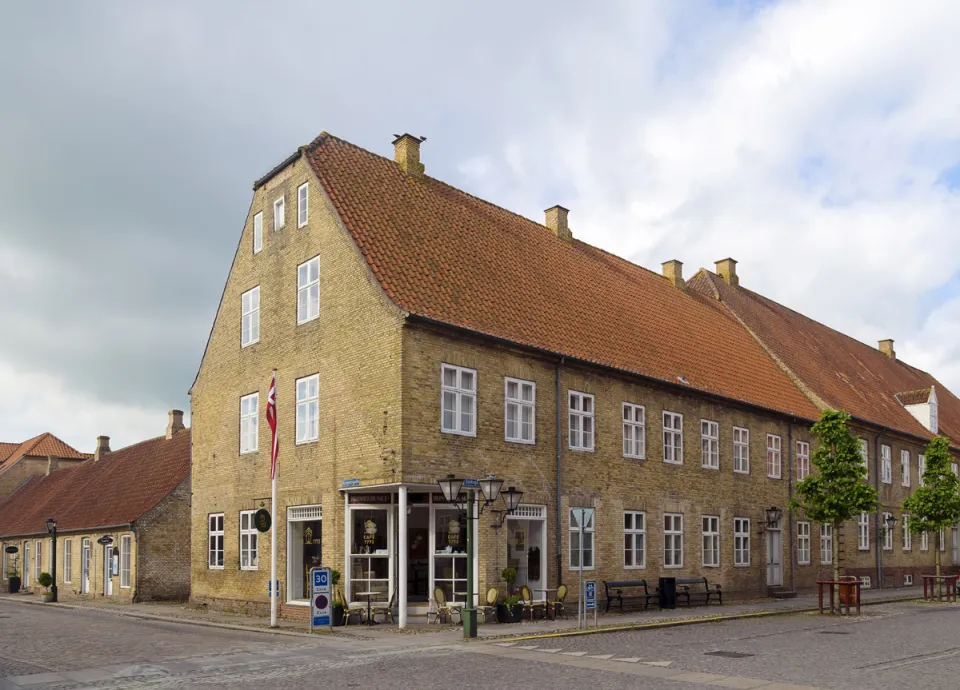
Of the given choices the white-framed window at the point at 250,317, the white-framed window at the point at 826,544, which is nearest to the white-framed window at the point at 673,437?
the white-framed window at the point at 826,544

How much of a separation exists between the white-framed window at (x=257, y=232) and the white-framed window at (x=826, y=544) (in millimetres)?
22750

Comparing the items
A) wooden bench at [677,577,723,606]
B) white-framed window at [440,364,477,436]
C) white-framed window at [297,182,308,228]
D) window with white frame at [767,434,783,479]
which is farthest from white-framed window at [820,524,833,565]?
white-framed window at [297,182,308,228]

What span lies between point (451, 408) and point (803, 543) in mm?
18596

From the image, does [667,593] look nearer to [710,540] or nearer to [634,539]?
[634,539]

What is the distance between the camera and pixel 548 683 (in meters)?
13.4

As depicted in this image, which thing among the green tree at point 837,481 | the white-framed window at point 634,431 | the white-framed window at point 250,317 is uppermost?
the white-framed window at point 250,317

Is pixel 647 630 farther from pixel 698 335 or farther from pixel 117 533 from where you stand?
pixel 117 533

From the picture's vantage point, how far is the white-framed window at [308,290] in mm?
24959

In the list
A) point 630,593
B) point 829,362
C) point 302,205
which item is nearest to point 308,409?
point 302,205

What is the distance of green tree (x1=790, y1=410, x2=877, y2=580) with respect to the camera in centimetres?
2722

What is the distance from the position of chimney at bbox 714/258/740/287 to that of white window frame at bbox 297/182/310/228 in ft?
80.9

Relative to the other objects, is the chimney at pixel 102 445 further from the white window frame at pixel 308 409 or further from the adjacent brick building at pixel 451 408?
the white window frame at pixel 308 409

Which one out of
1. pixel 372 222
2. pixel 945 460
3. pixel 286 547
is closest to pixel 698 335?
pixel 945 460

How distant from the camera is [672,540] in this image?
2878 centimetres
